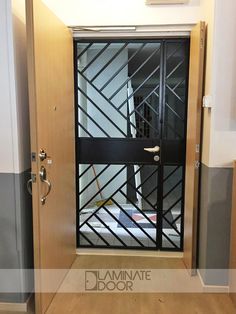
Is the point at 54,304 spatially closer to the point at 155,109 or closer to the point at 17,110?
the point at 17,110

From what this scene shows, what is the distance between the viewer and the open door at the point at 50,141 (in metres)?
1.77

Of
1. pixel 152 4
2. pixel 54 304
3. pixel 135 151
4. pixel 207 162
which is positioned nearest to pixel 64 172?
pixel 135 151

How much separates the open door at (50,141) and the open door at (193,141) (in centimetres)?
99

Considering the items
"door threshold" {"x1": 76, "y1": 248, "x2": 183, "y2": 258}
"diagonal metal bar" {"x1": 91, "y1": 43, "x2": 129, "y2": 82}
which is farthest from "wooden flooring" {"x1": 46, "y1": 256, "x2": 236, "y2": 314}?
"diagonal metal bar" {"x1": 91, "y1": 43, "x2": 129, "y2": 82}

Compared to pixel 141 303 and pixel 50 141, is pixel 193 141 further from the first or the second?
pixel 141 303

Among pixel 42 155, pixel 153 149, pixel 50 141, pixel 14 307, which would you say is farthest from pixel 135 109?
pixel 14 307

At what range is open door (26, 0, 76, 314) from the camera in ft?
5.80

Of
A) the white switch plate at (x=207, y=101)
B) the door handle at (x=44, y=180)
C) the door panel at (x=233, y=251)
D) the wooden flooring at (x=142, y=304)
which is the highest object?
the white switch plate at (x=207, y=101)

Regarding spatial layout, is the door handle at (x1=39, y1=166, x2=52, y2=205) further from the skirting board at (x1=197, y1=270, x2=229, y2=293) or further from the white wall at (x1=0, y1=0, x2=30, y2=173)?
the skirting board at (x1=197, y1=270, x2=229, y2=293)

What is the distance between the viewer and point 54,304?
2.08 metres

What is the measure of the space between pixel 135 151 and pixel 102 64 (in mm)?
849

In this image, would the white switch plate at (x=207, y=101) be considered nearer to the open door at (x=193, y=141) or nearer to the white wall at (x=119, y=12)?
the open door at (x=193, y=141)

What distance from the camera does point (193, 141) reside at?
2.37 meters

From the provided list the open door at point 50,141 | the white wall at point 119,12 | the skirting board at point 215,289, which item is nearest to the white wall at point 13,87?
the open door at point 50,141
